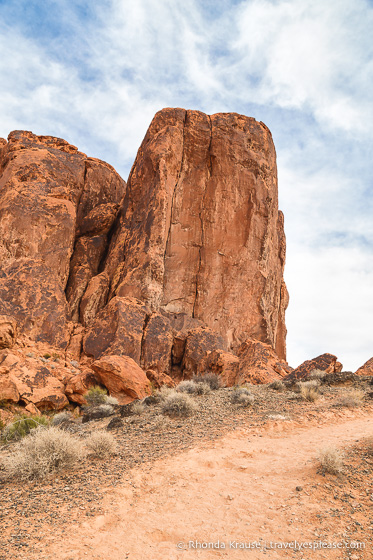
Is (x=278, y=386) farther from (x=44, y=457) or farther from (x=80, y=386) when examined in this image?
(x=44, y=457)

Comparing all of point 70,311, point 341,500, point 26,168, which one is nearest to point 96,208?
point 26,168

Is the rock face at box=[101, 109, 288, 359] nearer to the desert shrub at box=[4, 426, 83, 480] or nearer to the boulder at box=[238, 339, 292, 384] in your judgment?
the boulder at box=[238, 339, 292, 384]

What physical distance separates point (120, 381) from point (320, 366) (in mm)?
7735

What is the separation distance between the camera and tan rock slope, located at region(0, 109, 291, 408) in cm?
1888

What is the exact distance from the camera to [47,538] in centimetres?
461

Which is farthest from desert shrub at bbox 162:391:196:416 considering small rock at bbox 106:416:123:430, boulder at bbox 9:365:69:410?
boulder at bbox 9:365:69:410

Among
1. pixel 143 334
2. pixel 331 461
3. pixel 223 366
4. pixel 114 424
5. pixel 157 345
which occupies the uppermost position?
pixel 143 334

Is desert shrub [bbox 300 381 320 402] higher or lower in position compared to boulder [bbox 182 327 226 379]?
lower

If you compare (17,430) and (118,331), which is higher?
(118,331)

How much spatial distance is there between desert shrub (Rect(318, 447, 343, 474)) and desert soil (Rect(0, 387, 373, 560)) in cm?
11

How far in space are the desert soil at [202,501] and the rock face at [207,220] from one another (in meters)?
14.8

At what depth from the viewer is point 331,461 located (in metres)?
5.91

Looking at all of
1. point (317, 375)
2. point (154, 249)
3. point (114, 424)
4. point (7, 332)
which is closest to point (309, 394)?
point (317, 375)

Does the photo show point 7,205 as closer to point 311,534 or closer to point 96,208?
point 96,208
